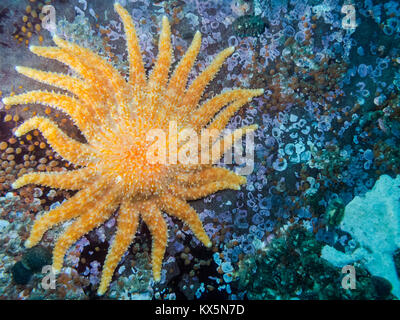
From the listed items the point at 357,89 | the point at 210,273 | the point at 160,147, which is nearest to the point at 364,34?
the point at 357,89

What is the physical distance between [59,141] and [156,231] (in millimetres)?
1837

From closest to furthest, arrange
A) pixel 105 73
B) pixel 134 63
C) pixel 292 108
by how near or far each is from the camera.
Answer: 1. pixel 105 73
2. pixel 134 63
3. pixel 292 108

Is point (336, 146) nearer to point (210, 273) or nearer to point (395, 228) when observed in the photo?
point (395, 228)

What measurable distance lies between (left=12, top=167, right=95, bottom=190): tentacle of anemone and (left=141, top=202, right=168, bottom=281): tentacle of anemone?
0.90 meters

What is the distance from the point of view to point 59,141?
3652 millimetres

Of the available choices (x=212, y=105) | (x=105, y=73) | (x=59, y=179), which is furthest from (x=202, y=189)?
(x=105, y=73)

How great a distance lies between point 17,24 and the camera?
4.42 metres

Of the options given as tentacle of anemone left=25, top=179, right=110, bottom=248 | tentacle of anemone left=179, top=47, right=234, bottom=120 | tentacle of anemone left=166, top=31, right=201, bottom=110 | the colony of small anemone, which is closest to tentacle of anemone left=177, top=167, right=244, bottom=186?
the colony of small anemone

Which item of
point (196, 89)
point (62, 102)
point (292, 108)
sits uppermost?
point (196, 89)

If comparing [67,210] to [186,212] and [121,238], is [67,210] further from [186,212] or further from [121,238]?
[186,212]

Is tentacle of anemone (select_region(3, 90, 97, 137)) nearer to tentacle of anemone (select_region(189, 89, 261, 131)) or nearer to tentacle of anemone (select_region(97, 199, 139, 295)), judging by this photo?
tentacle of anemone (select_region(97, 199, 139, 295))

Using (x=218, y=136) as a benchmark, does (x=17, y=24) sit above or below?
above

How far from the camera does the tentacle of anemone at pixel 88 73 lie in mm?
3746
